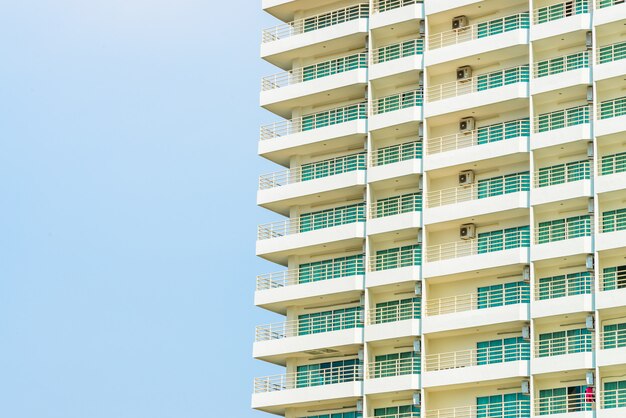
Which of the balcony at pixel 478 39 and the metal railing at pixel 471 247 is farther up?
the balcony at pixel 478 39

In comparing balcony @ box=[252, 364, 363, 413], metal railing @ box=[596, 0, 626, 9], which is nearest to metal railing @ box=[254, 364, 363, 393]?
balcony @ box=[252, 364, 363, 413]

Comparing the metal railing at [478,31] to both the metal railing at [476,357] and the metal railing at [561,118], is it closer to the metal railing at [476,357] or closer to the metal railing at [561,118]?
the metal railing at [561,118]

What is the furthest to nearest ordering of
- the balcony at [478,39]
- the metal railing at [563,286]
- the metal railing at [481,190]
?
1. the balcony at [478,39]
2. the metal railing at [481,190]
3. the metal railing at [563,286]

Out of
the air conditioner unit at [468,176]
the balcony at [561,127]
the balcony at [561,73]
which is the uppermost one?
the balcony at [561,73]

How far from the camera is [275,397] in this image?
82.2 m

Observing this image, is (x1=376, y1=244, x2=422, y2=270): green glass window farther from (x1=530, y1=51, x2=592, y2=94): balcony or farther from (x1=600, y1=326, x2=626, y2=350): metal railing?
(x1=600, y1=326, x2=626, y2=350): metal railing

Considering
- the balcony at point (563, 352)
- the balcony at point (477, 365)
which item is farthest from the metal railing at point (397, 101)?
the balcony at point (563, 352)

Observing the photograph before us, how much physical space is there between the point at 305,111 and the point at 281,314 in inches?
386

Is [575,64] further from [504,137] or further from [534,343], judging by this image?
[534,343]

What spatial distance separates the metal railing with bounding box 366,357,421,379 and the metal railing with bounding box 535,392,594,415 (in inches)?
252

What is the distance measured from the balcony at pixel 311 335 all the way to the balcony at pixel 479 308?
3.60 m

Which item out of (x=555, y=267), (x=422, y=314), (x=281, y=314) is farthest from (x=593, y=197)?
(x=281, y=314)

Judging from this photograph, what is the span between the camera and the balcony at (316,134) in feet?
278

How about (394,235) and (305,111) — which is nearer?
(394,235)
